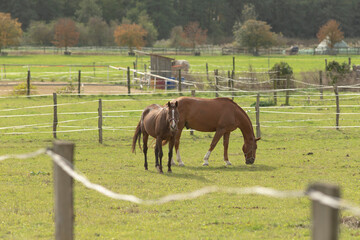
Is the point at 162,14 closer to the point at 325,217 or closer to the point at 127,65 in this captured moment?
the point at 127,65

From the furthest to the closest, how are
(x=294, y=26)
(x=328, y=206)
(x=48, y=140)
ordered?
(x=294, y=26) → (x=48, y=140) → (x=328, y=206)

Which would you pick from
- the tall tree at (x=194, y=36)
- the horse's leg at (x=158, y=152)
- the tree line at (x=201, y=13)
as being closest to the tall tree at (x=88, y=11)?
the tree line at (x=201, y=13)

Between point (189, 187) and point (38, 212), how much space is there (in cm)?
298

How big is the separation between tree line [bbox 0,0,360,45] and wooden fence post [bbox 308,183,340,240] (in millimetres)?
112231

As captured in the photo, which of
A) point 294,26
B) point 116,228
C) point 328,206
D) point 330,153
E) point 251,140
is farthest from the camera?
point 294,26

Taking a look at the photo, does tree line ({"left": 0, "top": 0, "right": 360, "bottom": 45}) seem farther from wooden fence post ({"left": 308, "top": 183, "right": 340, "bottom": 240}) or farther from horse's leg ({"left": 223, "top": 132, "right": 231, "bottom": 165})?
wooden fence post ({"left": 308, "top": 183, "right": 340, "bottom": 240})

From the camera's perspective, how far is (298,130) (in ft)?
64.1

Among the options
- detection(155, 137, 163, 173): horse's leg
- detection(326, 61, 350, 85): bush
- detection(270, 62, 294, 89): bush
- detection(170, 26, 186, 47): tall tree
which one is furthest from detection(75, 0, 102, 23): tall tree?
detection(155, 137, 163, 173): horse's leg

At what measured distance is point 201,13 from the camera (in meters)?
125

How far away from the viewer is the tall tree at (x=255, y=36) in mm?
84000

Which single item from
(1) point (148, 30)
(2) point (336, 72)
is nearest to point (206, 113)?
(2) point (336, 72)

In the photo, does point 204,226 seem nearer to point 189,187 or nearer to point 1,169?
point 189,187

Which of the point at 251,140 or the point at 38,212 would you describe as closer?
the point at 38,212

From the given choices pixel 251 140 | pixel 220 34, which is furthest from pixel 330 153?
pixel 220 34
